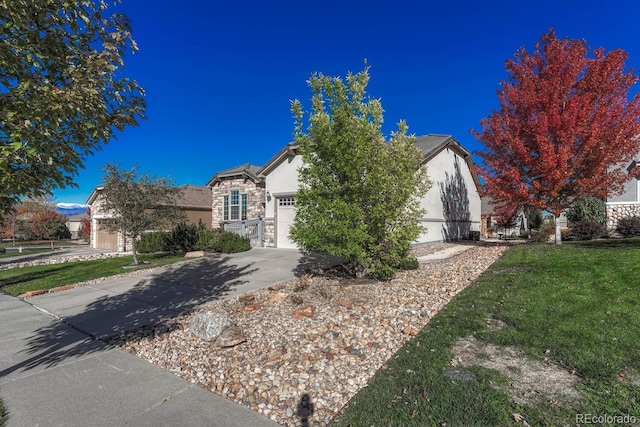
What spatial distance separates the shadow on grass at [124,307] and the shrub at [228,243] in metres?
2.46

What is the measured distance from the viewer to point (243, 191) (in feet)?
63.8

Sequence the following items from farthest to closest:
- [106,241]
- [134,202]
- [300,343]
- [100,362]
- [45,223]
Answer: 1. [45,223]
2. [106,241]
3. [134,202]
4. [300,343]
5. [100,362]

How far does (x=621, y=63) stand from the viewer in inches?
411

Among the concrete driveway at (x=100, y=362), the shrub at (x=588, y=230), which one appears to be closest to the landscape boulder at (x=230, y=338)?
the concrete driveway at (x=100, y=362)

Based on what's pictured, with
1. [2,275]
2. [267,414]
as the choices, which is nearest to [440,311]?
[267,414]

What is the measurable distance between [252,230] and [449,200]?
34.7 ft

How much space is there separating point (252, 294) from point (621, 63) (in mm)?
14151

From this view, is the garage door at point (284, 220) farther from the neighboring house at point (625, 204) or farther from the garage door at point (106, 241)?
the neighboring house at point (625, 204)

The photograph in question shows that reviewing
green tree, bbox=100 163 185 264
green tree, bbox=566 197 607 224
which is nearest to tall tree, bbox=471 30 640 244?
green tree, bbox=566 197 607 224

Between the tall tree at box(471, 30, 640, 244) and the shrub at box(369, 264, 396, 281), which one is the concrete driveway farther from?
the tall tree at box(471, 30, 640, 244)

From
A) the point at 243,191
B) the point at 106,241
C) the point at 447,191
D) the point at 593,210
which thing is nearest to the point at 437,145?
the point at 447,191

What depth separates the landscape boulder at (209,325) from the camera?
4.73 metres

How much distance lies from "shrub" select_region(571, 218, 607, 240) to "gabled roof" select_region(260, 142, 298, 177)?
46.5 feet

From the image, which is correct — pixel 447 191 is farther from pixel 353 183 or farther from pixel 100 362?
pixel 100 362
